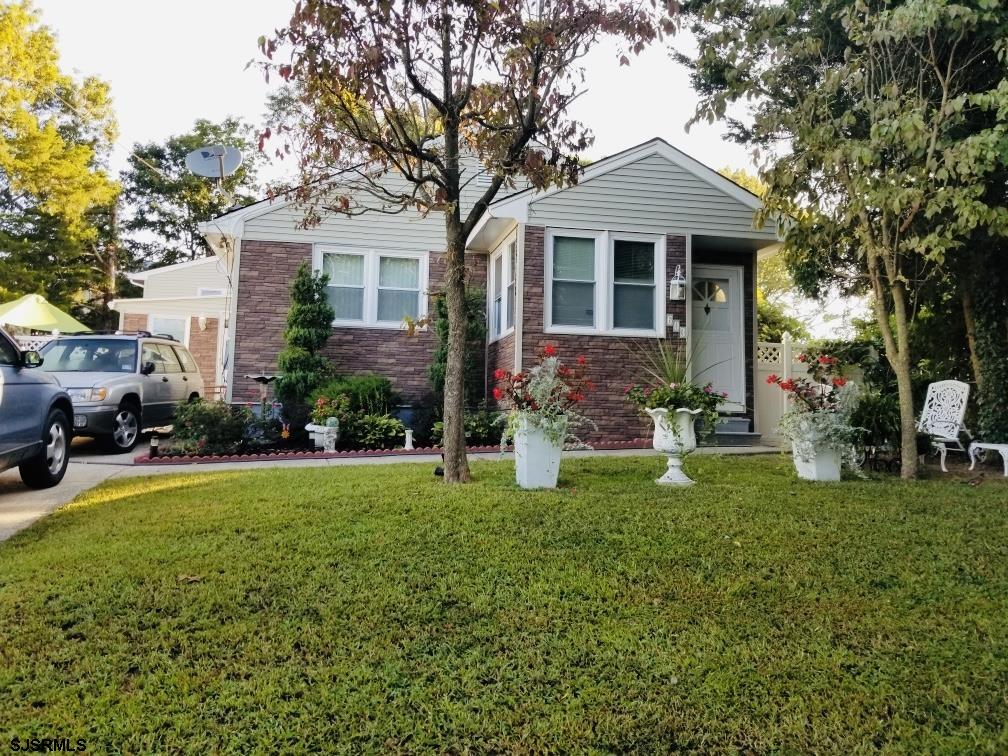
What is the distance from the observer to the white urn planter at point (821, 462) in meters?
6.79

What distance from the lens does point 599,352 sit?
1034 cm

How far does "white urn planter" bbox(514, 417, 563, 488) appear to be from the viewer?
6066 mm

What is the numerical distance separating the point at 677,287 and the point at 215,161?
29.2ft

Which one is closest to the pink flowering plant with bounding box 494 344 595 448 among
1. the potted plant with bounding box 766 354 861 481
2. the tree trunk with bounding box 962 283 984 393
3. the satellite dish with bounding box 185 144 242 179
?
the potted plant with bounding box 766 354 861 481

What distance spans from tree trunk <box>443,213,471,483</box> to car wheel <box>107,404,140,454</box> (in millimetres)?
6202

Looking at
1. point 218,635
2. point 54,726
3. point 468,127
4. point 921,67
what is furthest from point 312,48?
point 921,67

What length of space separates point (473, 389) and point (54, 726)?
31.6 ft

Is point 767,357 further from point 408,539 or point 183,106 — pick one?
point 183,106

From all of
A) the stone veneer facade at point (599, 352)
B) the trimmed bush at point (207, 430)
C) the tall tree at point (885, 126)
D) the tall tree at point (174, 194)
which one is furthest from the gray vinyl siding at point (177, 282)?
the tall tree at point (885, 126)

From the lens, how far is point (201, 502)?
220 inches

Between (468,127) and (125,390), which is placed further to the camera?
(125,390)

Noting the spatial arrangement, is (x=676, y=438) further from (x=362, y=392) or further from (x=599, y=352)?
(x=362, y=392)

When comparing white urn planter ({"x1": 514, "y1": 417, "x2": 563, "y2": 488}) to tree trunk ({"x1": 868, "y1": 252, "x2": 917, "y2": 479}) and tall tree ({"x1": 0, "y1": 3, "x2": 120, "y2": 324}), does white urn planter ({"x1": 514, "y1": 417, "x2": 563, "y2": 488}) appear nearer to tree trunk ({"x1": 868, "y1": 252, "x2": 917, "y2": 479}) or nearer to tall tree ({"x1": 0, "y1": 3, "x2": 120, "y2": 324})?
tree trunk ({"x1": 868, "y1": 252, "x2": 917, "y2": 479})

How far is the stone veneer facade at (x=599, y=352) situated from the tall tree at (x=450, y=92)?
376cm
